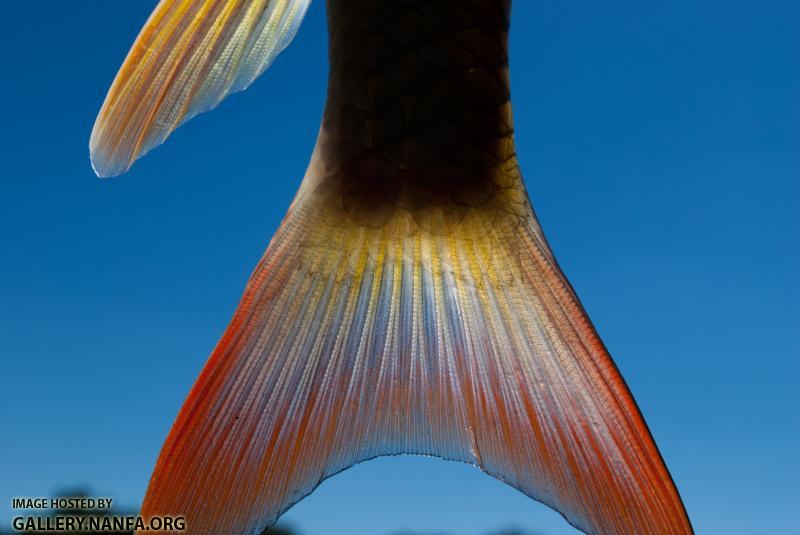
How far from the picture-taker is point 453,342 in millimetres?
1026

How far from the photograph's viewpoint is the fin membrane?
3.62 ft

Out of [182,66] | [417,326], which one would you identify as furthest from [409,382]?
[182,66]

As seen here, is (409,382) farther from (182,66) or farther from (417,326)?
(182,66)

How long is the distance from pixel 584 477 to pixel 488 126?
0.46 meters

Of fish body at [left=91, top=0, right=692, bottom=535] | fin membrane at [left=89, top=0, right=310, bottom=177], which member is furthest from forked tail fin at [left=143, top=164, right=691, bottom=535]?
fin membrane at [left=89, top=0, right=310, bottom=177]

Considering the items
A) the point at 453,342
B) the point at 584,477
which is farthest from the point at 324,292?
the point at 584,477

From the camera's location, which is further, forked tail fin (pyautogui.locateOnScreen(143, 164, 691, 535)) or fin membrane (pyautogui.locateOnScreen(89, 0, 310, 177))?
fin membrane (pyautogui.locateOnScreen(89, 0, 310, 177))

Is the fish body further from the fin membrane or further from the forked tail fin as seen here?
the fin membrane

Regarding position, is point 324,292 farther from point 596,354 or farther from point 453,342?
point 596,354

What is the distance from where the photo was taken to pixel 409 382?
40.1 inches

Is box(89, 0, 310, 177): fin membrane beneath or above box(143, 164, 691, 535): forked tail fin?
above

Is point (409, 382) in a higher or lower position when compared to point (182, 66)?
lower

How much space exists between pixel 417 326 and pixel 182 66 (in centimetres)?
50

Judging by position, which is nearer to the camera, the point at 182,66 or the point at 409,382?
the point at 409,382
